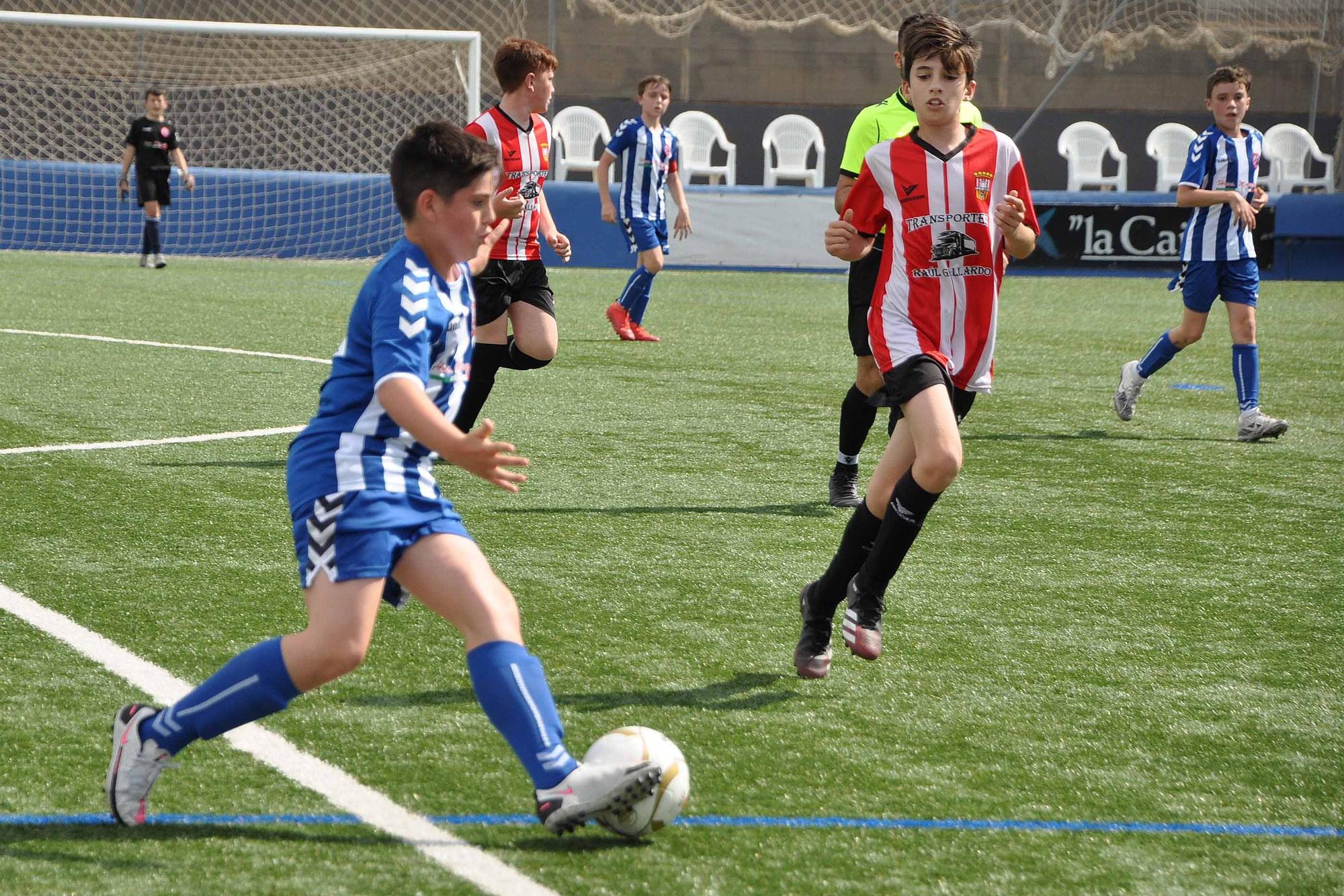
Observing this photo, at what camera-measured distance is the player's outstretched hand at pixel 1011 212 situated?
165 inches

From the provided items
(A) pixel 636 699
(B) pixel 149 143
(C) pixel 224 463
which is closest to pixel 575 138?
(B) pixel 149 143

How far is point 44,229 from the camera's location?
1950 centimetres

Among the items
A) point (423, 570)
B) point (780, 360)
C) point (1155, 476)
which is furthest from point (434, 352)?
point (780, 360)

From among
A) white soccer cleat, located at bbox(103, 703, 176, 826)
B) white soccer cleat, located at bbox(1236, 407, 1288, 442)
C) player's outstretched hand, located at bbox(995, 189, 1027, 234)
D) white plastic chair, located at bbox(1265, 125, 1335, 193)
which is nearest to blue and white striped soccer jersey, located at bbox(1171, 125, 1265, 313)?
white soccer cleat, located at bbox(1236, 407, 1288, 442)

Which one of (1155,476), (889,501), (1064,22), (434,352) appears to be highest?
(1064,22)

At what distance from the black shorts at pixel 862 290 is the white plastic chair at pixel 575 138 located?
1455 centimetres

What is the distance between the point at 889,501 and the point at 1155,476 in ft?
11.2

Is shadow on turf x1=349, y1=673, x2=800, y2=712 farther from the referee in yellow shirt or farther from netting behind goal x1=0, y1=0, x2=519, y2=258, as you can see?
netting behind goal x1=0, y1=0, x2=519, y2=258

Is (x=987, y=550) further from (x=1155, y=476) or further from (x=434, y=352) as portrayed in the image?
(x=434, y=352)

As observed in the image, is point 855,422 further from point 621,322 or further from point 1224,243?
point 621,322

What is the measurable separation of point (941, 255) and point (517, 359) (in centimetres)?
314

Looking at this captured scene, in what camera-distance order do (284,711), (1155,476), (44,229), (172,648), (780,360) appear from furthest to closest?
(44,229) → (780,360) → (1155,476) → (172,648) → (284,711)

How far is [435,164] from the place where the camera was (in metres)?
2.99

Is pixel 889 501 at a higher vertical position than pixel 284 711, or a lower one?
higher
